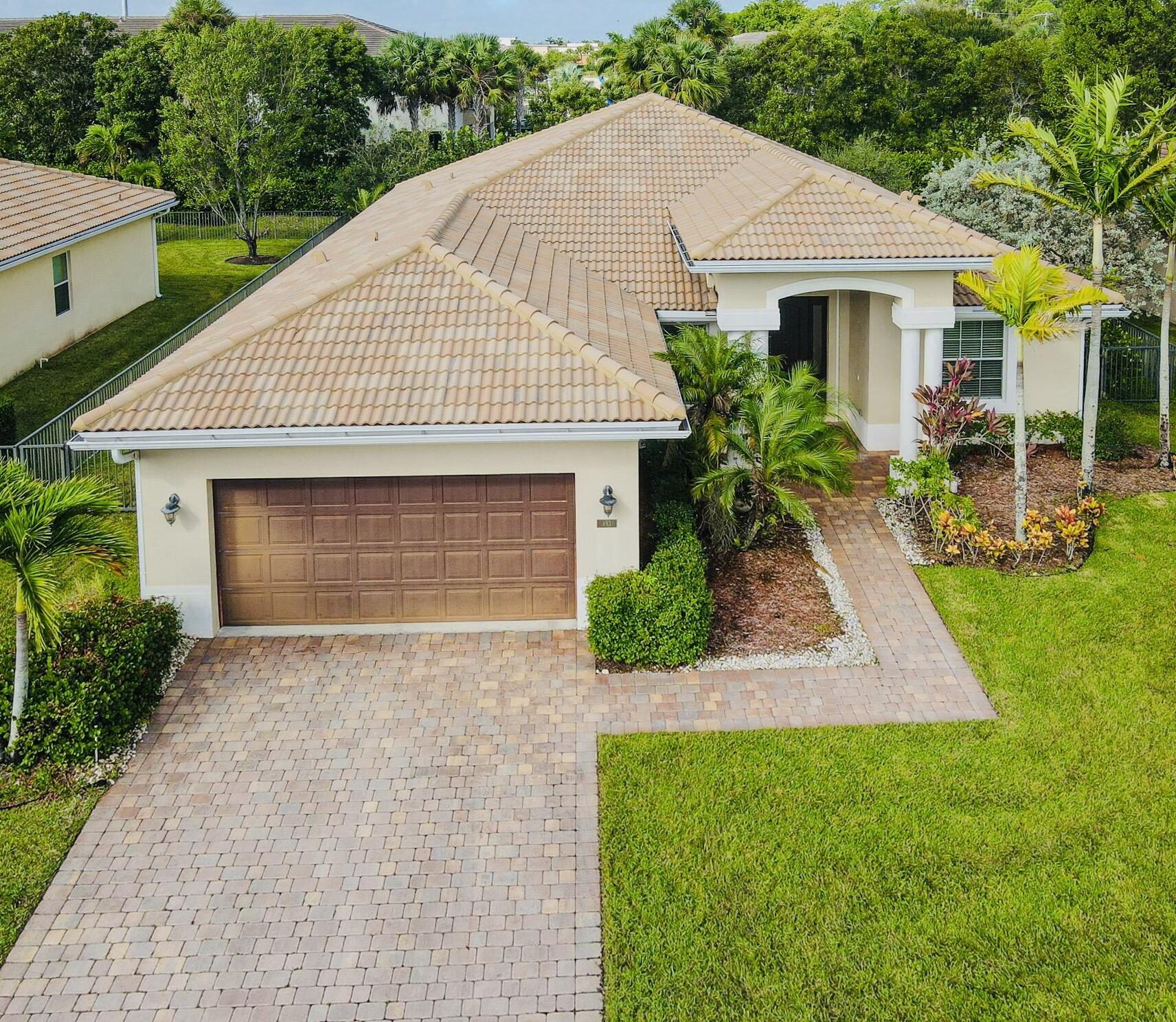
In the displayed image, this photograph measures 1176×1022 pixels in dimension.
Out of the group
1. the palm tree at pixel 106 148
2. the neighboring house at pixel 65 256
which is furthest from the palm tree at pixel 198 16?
the neighboring house at pixel 65 256

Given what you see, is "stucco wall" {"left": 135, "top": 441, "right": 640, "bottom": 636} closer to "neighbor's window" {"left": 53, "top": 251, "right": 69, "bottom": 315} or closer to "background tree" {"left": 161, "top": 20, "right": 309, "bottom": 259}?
"neighbor's window" {"left": 53, "top": 251, "right": 69, "bottom": 315}

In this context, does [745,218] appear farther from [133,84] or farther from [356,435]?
[133,84]

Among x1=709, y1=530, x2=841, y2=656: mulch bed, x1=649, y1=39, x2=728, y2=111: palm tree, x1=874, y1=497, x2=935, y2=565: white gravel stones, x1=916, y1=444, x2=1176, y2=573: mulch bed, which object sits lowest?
x1=709, y1=530, x2=841, y2=656: mulch bed

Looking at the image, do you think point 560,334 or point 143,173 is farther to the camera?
point 143,173

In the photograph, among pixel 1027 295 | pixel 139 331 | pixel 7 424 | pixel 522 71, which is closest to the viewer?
pixel 1027 295

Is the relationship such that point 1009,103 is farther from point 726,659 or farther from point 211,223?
point 726,659

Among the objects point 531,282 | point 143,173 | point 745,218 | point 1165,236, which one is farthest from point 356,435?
point 143,173

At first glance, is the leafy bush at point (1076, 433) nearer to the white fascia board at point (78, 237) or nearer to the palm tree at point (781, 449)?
the palm tree at point (781, 449)

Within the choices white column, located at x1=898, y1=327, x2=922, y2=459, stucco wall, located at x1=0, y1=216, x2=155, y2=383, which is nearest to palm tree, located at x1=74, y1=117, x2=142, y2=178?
stucco wall, located at x1=0, y1=216, x2=155, y2=383
